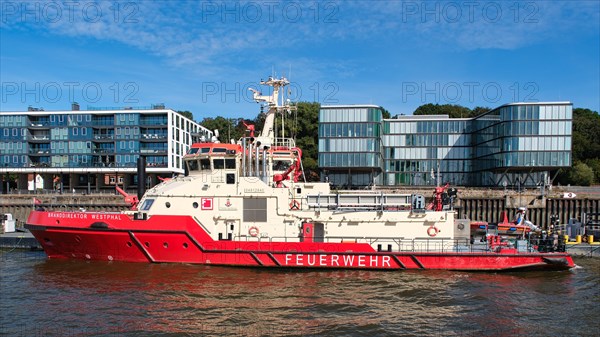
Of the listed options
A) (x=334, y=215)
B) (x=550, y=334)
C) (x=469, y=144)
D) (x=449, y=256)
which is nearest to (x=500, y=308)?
(x=550, y=334)

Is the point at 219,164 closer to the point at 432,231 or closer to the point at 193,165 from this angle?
the point at 193,165

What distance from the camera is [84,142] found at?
1833 inches

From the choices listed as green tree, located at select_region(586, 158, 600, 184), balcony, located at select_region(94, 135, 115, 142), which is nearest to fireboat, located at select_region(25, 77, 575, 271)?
balcony, located at select_region(94, 135, 115, 142)

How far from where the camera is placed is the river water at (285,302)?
10.8 meters

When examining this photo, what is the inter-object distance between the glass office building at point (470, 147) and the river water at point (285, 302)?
Answer: 89.5ft

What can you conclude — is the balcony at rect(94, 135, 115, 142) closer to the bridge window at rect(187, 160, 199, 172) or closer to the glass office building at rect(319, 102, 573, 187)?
the glass office building at rect(319, 102, 573, 187)

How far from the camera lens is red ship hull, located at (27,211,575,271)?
16.3m

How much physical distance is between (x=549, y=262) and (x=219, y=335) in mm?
13034

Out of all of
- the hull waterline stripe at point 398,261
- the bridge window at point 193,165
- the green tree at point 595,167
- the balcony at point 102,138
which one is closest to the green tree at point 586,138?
the green tree at point 595,167

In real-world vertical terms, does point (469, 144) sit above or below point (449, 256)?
above

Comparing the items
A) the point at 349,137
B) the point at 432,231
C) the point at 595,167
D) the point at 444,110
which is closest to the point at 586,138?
the point at 595,167

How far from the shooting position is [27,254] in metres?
20.7

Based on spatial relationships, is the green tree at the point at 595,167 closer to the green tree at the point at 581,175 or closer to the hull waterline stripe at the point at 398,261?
the green tree at the point at 581,175

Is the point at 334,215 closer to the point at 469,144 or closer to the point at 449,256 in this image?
the point at 449,256
